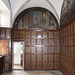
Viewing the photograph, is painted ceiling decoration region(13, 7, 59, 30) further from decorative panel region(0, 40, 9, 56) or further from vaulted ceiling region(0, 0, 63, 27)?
decorative panel region(0, 40, 9, 56)

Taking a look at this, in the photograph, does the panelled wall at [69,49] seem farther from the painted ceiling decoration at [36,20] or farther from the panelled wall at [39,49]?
the painted ceiling decoration at [36,20]

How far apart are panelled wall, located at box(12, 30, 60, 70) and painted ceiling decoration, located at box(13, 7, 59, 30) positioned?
44cm

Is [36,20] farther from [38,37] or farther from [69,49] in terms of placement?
[69,49]

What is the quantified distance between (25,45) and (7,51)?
1.56 meters

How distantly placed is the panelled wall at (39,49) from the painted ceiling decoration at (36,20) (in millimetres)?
441

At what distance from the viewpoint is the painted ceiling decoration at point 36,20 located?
9.77 m

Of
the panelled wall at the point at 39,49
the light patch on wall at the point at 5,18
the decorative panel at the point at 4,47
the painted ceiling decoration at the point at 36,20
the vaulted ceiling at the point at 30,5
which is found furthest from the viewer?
the painted ceiling decoration at the point at 36,20

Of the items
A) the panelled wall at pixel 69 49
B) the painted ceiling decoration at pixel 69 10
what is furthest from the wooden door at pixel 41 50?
the painted ceiling decoration at pixel 69 10

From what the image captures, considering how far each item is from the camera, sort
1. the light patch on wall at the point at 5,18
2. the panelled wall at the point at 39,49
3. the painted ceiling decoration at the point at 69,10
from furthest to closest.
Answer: the panelled wall at the point at 39,49, the light patch on wall at the point at 5,18, the painted ceiling decoration at the point at 69,10

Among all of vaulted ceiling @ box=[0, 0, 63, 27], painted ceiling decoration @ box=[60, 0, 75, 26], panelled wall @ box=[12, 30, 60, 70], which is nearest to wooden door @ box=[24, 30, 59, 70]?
panelled wall @ box=[12, 30, 60, 70]

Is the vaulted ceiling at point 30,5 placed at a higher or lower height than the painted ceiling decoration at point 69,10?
higher

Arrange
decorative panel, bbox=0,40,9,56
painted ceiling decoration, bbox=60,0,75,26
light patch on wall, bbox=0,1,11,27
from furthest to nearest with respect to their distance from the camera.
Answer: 1. decorative panel, bbox=0,40,9,56
2. light patch on wall, bbox=0,1,11,27
3. painted ceiling decoration, bbox=60,0,75,26

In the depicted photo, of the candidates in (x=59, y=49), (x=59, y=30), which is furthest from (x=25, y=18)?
(x=59, y=49)

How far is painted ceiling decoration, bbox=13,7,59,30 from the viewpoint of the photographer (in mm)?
9773
